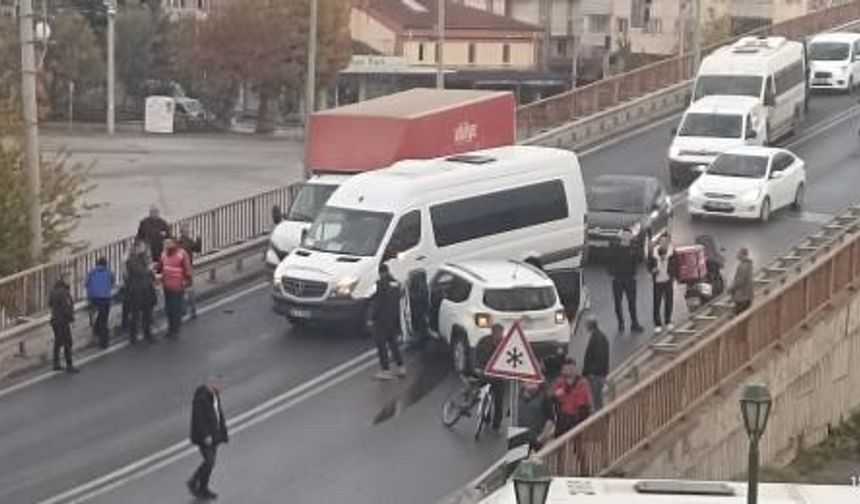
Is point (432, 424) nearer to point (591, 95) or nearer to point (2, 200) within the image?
point (2, 200)

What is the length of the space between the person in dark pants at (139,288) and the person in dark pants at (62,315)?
135 centimetres

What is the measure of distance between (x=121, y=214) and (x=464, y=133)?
1428 cm

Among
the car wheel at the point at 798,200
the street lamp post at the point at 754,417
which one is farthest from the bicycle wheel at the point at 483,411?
the car wheel at the point at 798,200

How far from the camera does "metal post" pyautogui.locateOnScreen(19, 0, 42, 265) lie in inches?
1074

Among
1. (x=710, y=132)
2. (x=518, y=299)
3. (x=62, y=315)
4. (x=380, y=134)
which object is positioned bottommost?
(x=62, y=315)

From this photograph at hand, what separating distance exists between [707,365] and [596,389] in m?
1.61

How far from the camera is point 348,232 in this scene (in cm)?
2628

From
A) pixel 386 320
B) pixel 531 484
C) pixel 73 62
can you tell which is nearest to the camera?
pixel 531 484

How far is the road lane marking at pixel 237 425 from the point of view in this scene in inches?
768

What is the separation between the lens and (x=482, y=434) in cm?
2134

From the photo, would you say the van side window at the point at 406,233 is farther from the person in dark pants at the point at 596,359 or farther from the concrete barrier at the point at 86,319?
the person in dark pants at the point at 596,359

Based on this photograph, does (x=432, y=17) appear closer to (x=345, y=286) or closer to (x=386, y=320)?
(x=345, y=286)

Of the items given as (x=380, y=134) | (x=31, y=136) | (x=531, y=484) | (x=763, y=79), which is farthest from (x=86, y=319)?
(x=763, y=79)

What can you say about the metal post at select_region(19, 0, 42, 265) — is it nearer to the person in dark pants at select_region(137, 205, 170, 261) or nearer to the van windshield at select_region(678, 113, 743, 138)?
the person in dark pants at select_region(137, 205, 170, 261)
